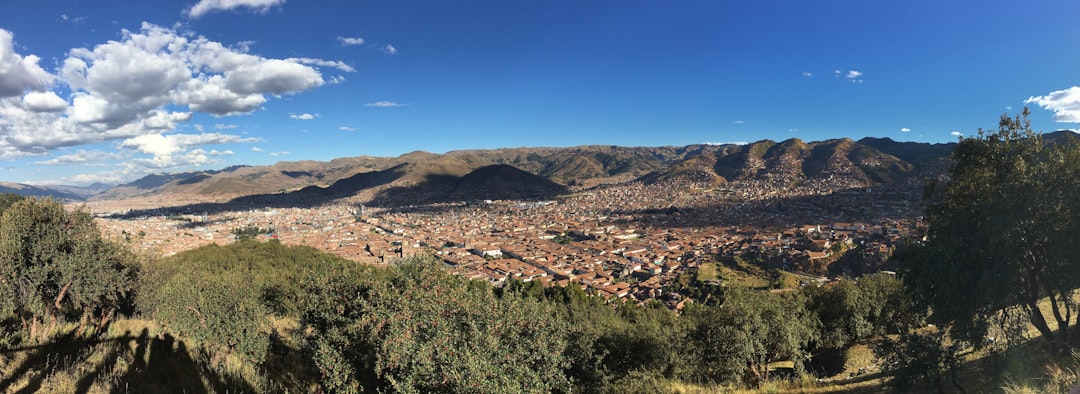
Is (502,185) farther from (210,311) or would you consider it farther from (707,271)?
(210,311)

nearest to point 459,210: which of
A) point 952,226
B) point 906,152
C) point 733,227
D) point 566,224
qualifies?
point 566,224

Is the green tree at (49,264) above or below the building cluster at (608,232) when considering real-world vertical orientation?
above

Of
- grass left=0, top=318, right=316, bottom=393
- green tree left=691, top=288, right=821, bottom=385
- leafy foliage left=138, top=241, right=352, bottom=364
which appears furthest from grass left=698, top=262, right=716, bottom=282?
grass left=0, top=318, right=316, bottom=393

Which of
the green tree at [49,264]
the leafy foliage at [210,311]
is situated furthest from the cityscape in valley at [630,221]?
the green tree at [49,264]

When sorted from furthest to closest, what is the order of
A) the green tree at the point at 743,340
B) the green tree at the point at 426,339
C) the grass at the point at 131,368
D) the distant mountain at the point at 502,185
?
1. the distant mountain at the point at 502,185
2. the green tree at the point at 743,340
3. the grass at the point at 131,368
4. the green tree at the point at 426,339

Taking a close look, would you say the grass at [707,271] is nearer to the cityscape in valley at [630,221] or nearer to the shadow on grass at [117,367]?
the cityscape in valley at [630,221]

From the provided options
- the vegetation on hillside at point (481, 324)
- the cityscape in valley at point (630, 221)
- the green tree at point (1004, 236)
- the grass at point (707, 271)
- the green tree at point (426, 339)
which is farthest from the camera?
the cityscape in valley at point (630, 221)

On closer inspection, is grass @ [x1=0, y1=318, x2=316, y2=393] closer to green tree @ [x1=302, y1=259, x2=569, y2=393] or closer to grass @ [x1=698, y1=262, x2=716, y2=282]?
green tree @ [x1=302, y1=259, x2=569, y2=393]

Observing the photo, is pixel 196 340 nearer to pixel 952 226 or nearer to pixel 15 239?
pixel 15 239
